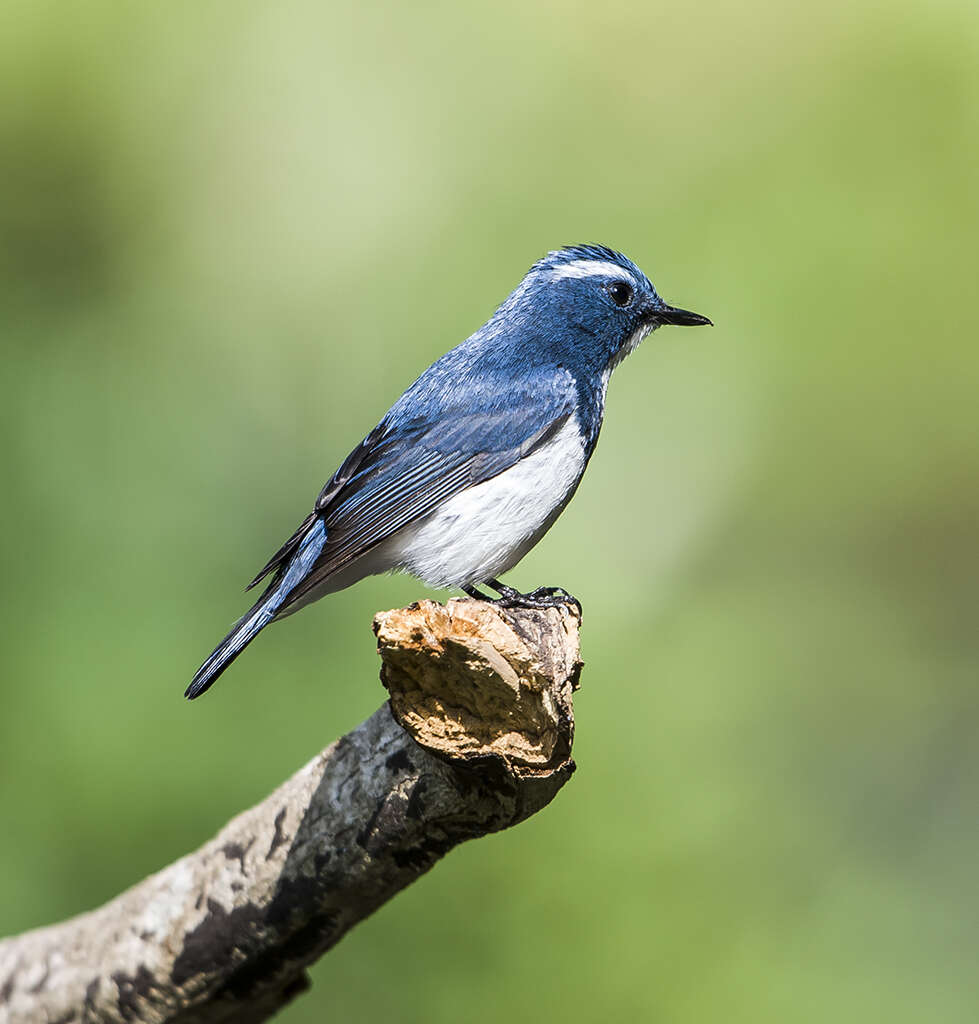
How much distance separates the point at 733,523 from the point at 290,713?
1.92m

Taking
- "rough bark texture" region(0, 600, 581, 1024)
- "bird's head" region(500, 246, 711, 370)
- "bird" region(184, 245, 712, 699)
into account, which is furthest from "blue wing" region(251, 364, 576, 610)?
"rough bark texture" region(0, 600, 581, 1024)

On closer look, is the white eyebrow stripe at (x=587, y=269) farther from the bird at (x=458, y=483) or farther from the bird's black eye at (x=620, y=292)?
the bird at (x=458, y=483)

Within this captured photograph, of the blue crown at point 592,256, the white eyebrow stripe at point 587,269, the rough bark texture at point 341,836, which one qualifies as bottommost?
the rough bark texture at point 341,836

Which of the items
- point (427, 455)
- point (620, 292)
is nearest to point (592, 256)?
point (620, 292)

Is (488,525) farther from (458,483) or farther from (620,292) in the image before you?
(620,292)

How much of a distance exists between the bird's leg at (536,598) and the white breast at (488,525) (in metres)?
0.09

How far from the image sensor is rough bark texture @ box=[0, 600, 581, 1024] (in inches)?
93.0

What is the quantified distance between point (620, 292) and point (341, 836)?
2.05 metres

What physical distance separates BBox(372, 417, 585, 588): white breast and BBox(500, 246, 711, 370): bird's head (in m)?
0.51

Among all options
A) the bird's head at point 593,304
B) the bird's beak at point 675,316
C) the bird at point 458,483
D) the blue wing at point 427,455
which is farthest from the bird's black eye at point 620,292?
the blue wing at point 427,455

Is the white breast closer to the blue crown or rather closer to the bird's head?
the bird's head

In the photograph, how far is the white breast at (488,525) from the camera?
3326mm

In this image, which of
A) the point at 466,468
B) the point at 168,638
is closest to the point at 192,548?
the point at 168,638

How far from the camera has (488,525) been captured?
332 cm
